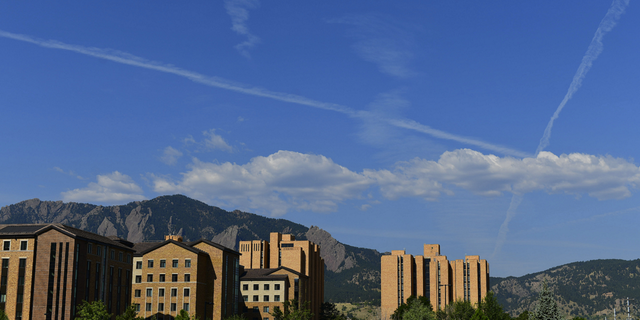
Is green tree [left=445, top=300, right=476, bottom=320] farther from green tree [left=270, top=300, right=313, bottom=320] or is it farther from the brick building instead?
the brick building

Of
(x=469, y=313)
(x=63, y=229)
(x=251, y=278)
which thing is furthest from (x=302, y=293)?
(x=63, y=229)

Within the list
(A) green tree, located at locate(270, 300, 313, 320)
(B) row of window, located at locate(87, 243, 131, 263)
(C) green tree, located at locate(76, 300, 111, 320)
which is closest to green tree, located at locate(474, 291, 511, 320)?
(A) green tree, located at locate(270, 300, 313, 320)

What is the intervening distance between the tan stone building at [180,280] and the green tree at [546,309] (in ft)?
263

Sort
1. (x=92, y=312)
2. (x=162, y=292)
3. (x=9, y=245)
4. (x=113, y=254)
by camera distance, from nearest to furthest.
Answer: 1. (x=92, y=312)
2. (x=9, y=245)
3. (x=113, y=254)
4. (x=162, y=292)

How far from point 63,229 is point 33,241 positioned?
513cm

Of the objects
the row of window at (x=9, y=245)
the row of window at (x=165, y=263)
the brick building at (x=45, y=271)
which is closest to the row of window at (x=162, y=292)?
the row of window at (x=165, y=263)

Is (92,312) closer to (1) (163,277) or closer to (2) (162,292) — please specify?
(2) (162,292)

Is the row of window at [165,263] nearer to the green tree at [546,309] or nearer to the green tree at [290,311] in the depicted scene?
the green tree at [290,311]

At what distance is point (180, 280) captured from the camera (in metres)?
128

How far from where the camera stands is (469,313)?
171750mm

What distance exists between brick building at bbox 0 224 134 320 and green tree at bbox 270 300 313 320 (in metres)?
48.5

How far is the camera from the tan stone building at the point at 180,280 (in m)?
127

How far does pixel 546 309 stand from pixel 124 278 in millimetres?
83228

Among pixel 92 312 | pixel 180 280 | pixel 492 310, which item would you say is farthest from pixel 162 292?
pixel 492 310
